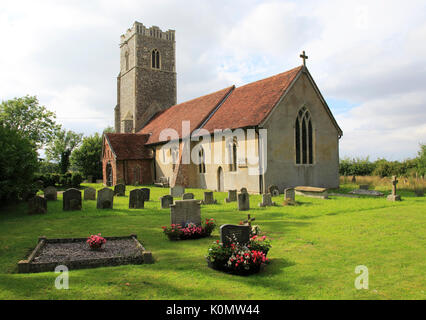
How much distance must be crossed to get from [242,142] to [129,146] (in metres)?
17.3

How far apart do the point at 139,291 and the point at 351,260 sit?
16.1 ft

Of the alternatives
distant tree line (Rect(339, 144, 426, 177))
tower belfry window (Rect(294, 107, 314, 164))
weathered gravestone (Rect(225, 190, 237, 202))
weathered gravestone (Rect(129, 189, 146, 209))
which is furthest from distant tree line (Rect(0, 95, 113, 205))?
distant tree line (Rect(339, 144, 426, 177))

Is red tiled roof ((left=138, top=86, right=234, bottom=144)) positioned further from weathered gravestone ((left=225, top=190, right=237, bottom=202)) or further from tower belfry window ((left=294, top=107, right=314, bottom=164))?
weathered gravestone ((left=225, top=190, right=237, bottom=202))

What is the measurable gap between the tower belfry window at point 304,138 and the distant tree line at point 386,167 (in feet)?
33.1

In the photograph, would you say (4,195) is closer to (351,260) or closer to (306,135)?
(351,260)

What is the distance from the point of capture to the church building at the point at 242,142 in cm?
2252

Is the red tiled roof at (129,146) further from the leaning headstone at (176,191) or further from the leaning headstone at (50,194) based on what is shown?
the leaning headstone at (176,191)

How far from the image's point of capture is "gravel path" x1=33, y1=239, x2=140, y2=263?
803cm

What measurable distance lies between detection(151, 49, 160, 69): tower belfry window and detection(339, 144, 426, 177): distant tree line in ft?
98.2

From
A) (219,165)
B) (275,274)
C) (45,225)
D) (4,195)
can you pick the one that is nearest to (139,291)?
(275,274)

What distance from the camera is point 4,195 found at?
1576 centimetres

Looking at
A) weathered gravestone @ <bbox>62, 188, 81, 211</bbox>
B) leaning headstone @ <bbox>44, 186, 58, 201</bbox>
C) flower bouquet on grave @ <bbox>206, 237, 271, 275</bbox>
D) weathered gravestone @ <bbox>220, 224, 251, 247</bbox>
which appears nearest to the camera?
flower bouquet on grave @ <bbox>206, 237, 271, 275</bbox>
